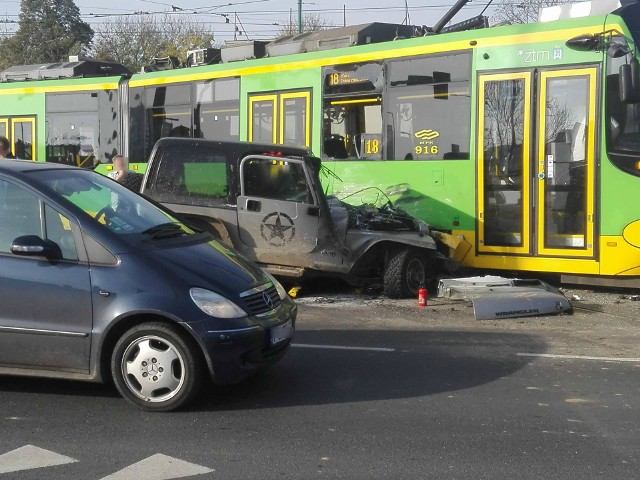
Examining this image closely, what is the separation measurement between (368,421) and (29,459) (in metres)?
2.14

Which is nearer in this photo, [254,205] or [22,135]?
[254,205]

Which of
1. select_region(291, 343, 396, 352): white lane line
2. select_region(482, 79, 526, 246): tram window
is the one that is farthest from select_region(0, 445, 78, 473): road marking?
select_region(482, 79, 526, 246): tram window

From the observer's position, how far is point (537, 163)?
12.6m

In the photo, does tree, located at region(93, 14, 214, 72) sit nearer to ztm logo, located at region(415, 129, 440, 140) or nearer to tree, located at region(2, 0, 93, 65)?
tree, located at region(2, 0, 93, 65)

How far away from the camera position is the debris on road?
10672mm

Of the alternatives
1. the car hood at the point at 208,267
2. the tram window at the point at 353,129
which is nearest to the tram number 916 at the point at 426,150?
the tram window at the point at 353,129

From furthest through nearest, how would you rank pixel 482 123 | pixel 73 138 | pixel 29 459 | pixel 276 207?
1. pixel 73 138
2. pixel 482 123
3. pixel 276 207
4. pixel 29 459

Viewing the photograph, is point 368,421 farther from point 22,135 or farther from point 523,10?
point 523,10

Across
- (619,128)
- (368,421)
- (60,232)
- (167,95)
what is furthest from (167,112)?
(368,421)

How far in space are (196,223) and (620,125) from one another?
5433 mm

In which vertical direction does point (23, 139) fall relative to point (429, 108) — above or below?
below

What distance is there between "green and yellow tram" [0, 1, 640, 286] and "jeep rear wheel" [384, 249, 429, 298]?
122 cm

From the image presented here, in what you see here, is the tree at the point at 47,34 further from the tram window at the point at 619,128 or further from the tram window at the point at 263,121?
the tram window at the point at 619,128

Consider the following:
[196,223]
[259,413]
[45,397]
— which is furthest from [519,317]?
[45,397]
